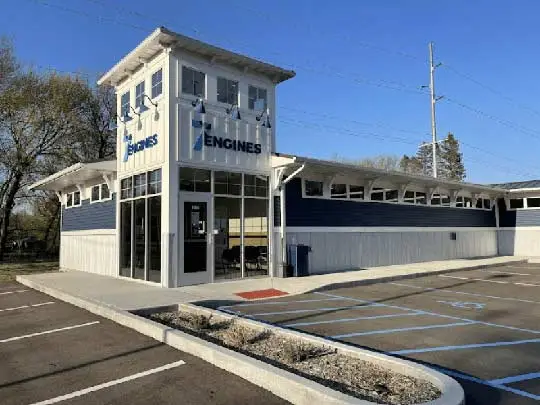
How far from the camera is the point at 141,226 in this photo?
45.6ft

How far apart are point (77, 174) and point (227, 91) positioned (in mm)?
7101

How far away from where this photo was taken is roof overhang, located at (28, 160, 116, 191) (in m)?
15.1

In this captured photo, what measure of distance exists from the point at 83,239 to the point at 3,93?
42.8 ft

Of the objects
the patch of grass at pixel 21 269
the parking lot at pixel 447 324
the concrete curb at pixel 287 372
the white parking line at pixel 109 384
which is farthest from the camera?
the patch of grass at pixel 21 269

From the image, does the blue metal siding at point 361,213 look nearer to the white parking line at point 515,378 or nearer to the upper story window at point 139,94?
the upper story window at point 139,94

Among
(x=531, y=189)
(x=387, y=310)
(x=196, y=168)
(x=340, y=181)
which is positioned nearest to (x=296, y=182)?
(x=340, y=181)

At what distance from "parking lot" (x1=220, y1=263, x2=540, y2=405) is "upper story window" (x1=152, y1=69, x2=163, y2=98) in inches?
263

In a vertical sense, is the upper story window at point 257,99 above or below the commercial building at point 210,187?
above

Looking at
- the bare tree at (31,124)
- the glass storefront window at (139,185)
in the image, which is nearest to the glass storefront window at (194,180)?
the glass storefront window at (139,185)

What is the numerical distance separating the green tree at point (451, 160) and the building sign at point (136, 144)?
5540cm

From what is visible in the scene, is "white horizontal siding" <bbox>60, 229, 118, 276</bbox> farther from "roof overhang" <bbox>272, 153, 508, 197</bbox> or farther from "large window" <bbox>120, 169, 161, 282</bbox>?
"roof overhang" <bbox>272, 153, 508, 197</bbox>

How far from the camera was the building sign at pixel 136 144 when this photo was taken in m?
13.3

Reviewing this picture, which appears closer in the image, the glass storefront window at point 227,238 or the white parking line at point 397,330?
the white parking line at point 397,330

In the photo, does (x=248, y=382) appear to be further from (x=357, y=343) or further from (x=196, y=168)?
(x=196, y=168)
